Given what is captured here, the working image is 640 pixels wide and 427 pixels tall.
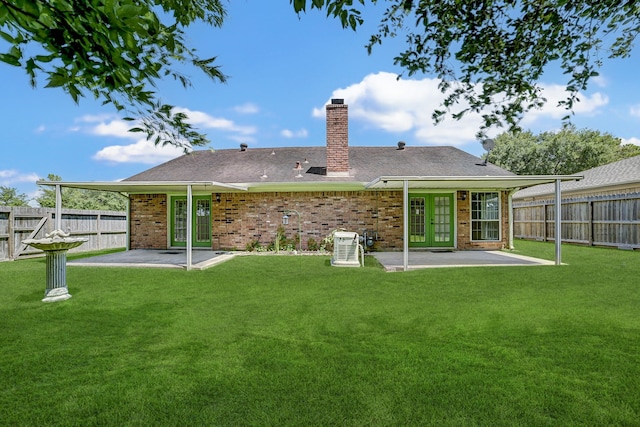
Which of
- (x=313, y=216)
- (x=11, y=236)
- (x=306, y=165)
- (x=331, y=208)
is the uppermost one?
(x=306, y=165)

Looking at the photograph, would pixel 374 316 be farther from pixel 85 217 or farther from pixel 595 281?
pixel 85 217

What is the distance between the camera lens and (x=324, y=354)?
3633 mm

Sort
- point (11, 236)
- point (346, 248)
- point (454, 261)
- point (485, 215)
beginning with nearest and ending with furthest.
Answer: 1. point (346, 248)
2. point (454, 261)
3. point (11, 236)
4. point (485, 215)

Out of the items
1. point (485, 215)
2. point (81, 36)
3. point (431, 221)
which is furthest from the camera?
point (485, 215)

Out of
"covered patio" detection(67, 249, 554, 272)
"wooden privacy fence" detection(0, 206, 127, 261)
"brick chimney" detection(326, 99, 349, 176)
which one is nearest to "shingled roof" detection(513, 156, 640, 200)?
"covered patio" detection(67, 249, 554, 272)

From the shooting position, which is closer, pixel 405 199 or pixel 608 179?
pixel 405 199

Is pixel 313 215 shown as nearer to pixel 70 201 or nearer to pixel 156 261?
pixel 156 261

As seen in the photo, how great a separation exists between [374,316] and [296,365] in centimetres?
190

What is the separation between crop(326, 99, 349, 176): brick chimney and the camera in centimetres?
1302

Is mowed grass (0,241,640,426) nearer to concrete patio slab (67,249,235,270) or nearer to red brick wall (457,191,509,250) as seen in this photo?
concrete patio slab (67,249,235,270)

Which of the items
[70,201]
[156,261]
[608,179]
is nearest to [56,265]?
[156,261]

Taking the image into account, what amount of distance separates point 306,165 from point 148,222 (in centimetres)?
640

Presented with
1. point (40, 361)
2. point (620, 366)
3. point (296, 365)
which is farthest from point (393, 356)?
point (40, 361)

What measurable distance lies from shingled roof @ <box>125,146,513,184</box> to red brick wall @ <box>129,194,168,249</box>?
2.86 ft
